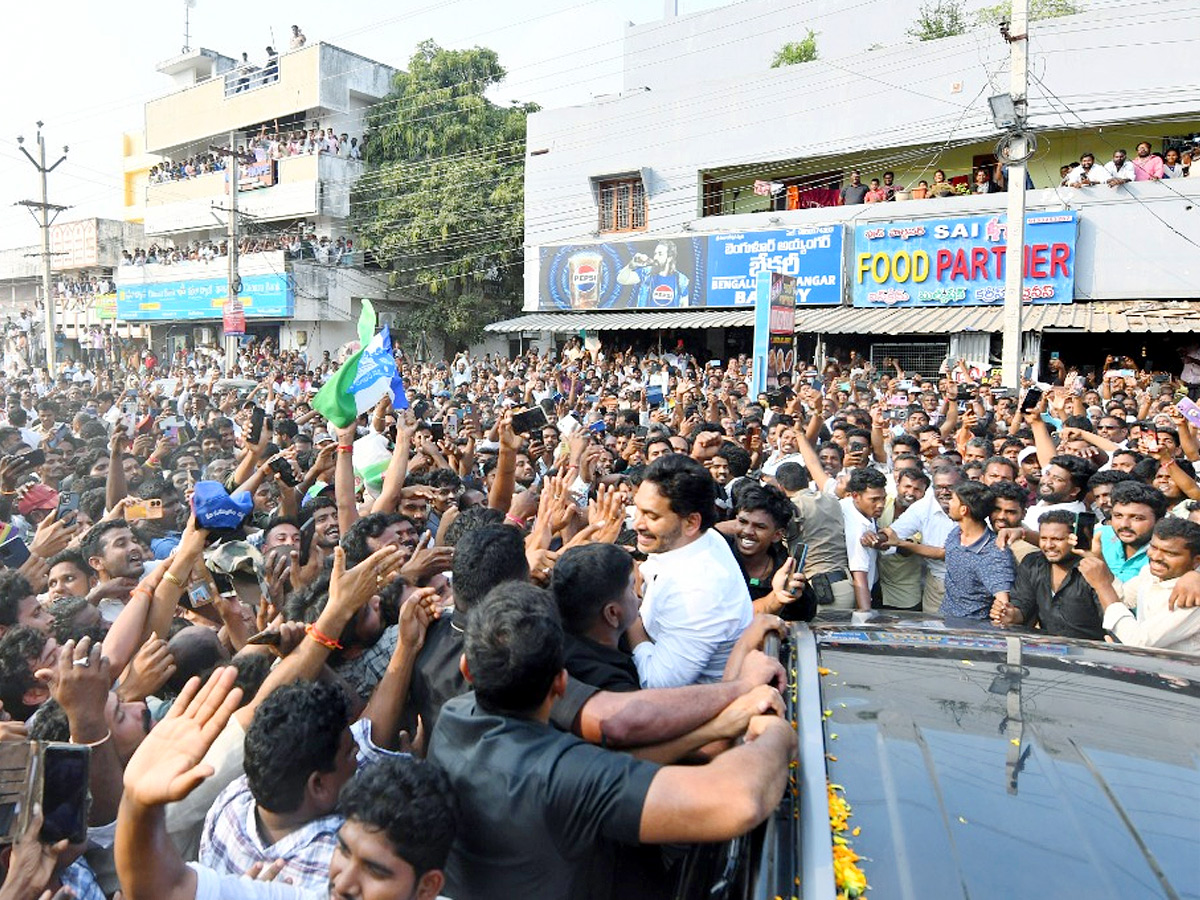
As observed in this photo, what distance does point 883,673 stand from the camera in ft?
7.59

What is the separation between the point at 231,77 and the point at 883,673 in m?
37.8

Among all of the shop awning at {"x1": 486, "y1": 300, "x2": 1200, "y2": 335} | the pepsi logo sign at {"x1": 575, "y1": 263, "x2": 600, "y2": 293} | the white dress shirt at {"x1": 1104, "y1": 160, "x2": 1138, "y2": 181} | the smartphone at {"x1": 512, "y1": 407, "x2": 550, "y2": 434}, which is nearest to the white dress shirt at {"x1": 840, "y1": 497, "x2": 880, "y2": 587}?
the smartphone at {"x1": 512, "y1": 407, "x2": 550, "y2": 434}

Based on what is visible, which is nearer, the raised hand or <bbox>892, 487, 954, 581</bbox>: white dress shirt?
the raised hand

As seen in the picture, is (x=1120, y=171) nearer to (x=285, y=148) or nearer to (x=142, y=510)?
(x=142, y=510)

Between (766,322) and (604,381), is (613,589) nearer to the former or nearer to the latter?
(766,322)

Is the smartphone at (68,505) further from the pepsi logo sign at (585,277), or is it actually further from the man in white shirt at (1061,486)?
the pepsi logo sign at (585,277)

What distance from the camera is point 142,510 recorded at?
5.07 metres

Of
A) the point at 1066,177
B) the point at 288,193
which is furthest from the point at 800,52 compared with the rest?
the point at 288,193

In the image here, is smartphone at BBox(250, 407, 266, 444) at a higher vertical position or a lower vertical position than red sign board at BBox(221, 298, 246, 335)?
lower

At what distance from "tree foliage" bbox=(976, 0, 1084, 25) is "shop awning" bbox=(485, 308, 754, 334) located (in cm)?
834

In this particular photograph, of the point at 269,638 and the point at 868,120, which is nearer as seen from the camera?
the point at 269,638

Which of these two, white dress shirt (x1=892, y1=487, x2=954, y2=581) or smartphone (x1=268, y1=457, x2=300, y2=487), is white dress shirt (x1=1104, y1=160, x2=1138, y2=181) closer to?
white dress shirt (x1=892, y1=487, x2=954, y2=581)

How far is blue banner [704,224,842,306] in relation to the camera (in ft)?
63.9

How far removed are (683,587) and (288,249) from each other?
30.2 metres
